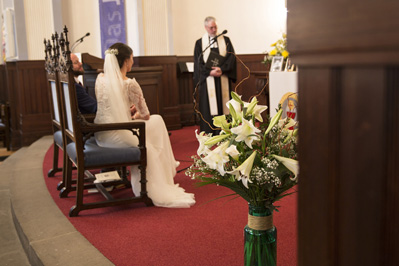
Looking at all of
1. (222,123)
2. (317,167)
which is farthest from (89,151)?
(317,167)

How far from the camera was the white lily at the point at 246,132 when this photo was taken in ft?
5.43

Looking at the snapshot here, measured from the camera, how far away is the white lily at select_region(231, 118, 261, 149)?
166cm

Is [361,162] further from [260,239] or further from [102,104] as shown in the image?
[102,104]

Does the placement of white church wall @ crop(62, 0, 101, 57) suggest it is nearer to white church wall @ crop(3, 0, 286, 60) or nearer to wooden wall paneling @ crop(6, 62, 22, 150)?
white church wall @ crop(3, 0, 286, 60)

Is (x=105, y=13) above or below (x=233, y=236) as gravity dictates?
above

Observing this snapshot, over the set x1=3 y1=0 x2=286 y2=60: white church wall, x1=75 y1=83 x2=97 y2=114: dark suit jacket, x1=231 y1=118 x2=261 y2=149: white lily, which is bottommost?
x1=75 y1=83 x2=97 y2=114: dark suit jacket

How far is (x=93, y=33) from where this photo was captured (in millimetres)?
8734

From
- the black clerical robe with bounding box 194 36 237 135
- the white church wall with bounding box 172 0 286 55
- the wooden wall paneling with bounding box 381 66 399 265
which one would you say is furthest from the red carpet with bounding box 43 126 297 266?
the white church wall with bounding box 172 0 286 55

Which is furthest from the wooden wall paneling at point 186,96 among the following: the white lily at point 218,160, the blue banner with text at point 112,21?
the white lily at point 218,160

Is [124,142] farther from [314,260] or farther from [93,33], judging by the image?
[93,33]

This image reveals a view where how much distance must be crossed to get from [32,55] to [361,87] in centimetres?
769

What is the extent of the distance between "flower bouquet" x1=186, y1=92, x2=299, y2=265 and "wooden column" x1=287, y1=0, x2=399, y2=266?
2.82 ft

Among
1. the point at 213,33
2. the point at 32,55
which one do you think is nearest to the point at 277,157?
the point at 213,33

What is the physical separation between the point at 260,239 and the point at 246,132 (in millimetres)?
423
